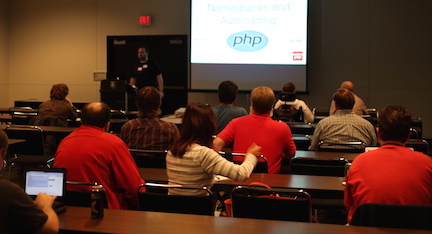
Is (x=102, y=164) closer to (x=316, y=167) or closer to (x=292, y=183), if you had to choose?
(x=292, y=183)

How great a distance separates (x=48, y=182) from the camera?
2.68 metres

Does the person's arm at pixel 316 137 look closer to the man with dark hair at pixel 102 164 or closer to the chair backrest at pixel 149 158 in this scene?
the chair backrest at pixel 149 158

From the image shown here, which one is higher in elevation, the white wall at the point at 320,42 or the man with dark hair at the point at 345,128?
the white wall at the point at 320,42

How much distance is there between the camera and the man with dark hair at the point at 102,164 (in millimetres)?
3238

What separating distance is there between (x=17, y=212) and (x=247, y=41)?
8.48 metres

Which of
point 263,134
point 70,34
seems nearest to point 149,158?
point 263,134

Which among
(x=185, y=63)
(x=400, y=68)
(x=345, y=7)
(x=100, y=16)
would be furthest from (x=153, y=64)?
(x=400, y=68)

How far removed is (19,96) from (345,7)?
25.1ft

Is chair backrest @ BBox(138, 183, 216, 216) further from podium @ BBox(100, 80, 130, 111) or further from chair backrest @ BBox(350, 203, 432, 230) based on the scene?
podium @ BBox(100, 80, 130, 111)

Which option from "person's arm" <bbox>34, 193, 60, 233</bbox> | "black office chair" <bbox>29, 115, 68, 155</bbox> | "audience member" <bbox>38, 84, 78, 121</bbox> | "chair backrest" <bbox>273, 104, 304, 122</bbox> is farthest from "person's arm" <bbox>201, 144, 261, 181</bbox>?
"chair backrest" <bbox>273, 104, 304, 122</bbox>

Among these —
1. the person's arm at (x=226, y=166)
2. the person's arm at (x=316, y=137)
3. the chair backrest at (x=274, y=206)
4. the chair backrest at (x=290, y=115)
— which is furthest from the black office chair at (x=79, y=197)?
the chair backrest at (x=290, y=115)

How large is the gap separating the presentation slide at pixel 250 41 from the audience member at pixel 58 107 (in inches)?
150

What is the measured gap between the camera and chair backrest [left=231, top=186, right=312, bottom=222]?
108 inches

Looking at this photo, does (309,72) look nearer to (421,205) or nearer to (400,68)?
(400,68)
